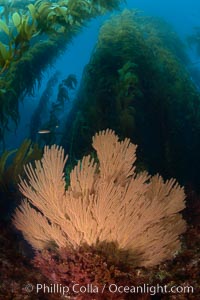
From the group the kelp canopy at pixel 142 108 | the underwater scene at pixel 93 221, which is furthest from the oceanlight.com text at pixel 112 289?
the kelp canopy at pixel 142 108

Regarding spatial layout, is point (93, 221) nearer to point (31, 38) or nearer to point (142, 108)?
point (31, 38)

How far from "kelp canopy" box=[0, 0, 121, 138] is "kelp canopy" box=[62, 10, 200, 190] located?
46.7 inches

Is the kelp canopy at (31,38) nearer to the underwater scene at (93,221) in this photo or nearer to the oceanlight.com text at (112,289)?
the underwater scene at (93,221)

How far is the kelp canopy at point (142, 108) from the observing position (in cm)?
599

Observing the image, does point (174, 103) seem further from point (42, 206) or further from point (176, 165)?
point (42, 206)

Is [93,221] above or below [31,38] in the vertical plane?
below

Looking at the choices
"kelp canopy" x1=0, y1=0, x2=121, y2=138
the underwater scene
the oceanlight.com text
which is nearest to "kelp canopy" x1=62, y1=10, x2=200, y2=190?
the underwater scene

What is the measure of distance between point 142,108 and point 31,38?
311 cm

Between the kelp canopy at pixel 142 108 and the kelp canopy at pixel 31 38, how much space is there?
119 cm

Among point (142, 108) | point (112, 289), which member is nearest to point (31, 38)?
point (142, 108)

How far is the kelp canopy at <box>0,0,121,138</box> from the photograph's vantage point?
4043 millimetres

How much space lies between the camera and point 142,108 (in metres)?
6.57

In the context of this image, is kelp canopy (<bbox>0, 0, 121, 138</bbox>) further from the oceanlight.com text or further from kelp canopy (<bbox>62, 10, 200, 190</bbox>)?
the oceanlight.com text

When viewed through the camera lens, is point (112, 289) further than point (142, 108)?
No
